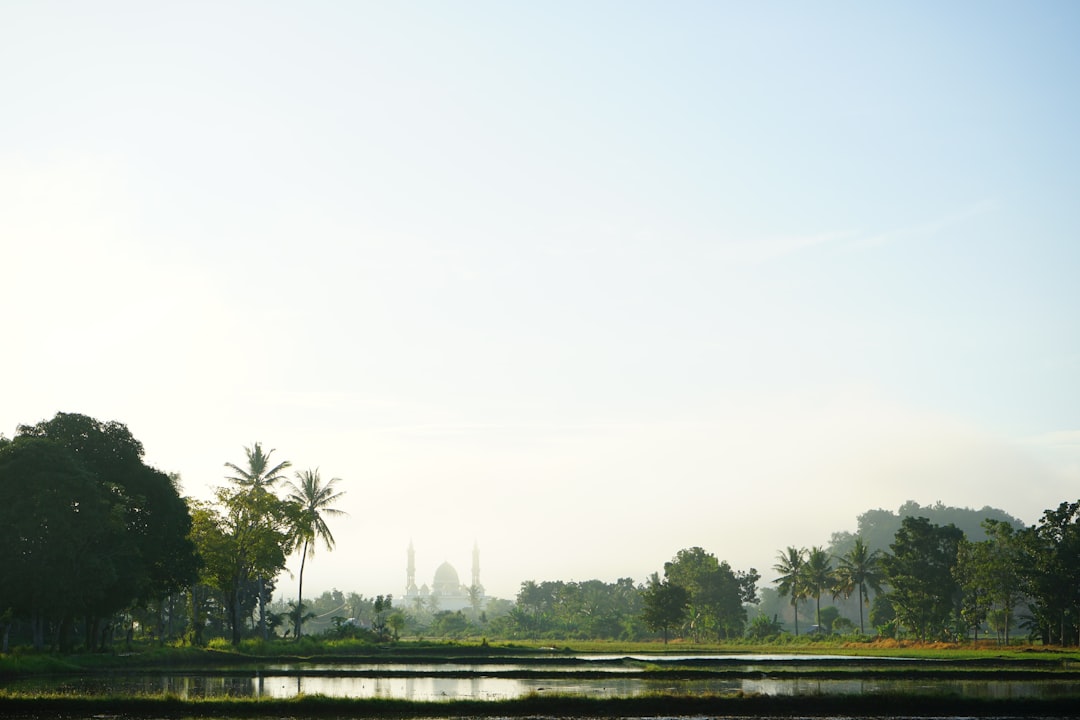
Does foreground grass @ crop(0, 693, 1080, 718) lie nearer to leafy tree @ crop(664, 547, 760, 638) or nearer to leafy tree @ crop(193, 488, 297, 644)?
leafy tree @ crop(193, 488, 297, 644)

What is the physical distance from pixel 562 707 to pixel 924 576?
59569 millimetres

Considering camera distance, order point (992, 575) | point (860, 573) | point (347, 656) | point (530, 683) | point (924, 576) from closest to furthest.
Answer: point (530, 683)
point (347, 656)
point (992, 575)
point (924, 576)
point (860, 573)

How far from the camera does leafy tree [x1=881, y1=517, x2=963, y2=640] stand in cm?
7569

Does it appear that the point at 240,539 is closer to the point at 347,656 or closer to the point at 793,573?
the point at 347,656

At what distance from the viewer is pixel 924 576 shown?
3024 inches

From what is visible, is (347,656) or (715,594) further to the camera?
(715,594)

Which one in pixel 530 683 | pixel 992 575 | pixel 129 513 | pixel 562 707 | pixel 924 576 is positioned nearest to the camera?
pixel 562 707

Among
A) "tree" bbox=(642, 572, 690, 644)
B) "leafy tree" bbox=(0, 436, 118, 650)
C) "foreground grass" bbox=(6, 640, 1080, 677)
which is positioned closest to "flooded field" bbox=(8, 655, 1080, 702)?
"foreground grass" bbox=(6, 640, 1080, 677)

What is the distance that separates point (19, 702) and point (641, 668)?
2692 centimetres

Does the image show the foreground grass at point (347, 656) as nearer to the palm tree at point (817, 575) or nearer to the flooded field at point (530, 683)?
the flooded field at point (530, 683)

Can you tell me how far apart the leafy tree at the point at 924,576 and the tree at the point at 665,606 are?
1879 centimetres

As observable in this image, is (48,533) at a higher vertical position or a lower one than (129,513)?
lower

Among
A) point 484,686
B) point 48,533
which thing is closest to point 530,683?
point 484,686

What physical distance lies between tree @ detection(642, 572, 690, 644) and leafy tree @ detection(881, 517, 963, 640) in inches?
740
